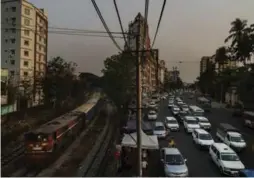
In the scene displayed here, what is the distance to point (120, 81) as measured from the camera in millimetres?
55719

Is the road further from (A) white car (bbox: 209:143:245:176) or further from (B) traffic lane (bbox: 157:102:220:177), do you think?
(A) white car (bbox: 209:143:245:176)

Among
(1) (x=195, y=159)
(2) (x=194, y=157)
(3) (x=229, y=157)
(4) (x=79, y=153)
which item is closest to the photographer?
(3) (x=229, y=157)

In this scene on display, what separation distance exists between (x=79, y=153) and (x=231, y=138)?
11.7 m

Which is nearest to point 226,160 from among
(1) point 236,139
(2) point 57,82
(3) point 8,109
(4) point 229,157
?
(4) point 229,157

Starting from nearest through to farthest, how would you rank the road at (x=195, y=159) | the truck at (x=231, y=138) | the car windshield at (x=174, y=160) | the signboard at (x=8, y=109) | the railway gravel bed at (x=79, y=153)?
the car windshield at (x=174, y=160) → the road at (x=195, y=159) → the railway gravel bed at (x=79, y=153) → the truck at (x=231, y=138) → the signboard at (x=8, y=109)

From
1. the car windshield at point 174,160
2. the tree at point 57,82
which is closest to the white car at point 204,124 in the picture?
the car windshield at point 174,160

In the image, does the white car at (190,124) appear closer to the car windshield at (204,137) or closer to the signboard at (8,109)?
the car windshield at (204,137)

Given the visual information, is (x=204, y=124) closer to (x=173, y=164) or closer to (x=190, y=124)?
(x=190, y=124)

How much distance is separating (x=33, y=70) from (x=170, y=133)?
3730cm

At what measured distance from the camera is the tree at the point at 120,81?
181ft

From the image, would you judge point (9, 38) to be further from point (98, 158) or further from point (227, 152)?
point (227, 152)

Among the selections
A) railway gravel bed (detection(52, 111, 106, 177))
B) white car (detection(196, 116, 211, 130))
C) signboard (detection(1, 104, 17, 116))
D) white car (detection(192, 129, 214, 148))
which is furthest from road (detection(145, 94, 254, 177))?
signboard (detection(1, 104, 17, 116))

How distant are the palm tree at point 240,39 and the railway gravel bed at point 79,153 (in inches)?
1457

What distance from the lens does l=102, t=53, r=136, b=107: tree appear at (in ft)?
181
